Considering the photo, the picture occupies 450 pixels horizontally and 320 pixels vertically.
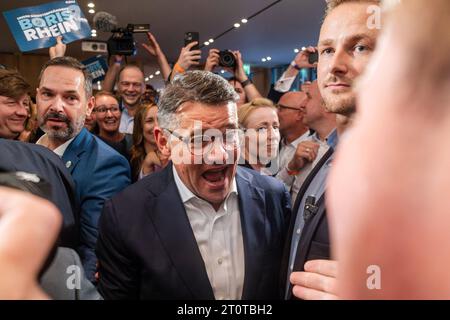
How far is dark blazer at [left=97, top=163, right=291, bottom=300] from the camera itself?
669 mm

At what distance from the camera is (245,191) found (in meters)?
0.80

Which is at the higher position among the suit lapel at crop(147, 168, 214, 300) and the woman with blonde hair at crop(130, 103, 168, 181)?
the woman with blonde hair at crop(130, 103, 168, 181)

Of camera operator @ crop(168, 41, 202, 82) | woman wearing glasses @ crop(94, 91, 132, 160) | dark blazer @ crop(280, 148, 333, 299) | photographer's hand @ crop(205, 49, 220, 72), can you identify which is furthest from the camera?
woman wearing glasses @ crop(94, 91, 132, 160)

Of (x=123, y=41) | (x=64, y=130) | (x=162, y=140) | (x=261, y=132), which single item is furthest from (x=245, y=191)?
(x=123, y=41)

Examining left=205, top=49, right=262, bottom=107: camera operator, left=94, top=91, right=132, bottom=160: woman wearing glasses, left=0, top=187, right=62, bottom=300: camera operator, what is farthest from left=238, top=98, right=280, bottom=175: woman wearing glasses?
left=0, top=187, right=62, bottom=300: camera operator

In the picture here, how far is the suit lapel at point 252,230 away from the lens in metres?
0.68

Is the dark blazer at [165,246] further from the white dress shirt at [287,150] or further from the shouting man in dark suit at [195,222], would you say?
the white dress shirt at [287,150]

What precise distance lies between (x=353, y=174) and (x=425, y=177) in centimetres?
4

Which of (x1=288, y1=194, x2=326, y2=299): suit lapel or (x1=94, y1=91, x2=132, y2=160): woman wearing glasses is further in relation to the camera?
(x1=94, y1=91, x2=132, y2=160): woman wearing glasses

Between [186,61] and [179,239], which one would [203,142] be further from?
[186,61]

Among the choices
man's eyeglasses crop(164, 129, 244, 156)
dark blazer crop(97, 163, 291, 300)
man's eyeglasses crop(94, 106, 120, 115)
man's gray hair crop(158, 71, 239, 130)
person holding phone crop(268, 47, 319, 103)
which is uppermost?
person holding phone crop(268, 47, 319, 103)

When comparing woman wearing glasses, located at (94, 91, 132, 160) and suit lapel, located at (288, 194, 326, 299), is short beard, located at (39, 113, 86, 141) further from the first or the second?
woman wearing glasses, located at (94, 91, 132, 160)

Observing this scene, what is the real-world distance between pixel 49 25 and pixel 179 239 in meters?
0.67
